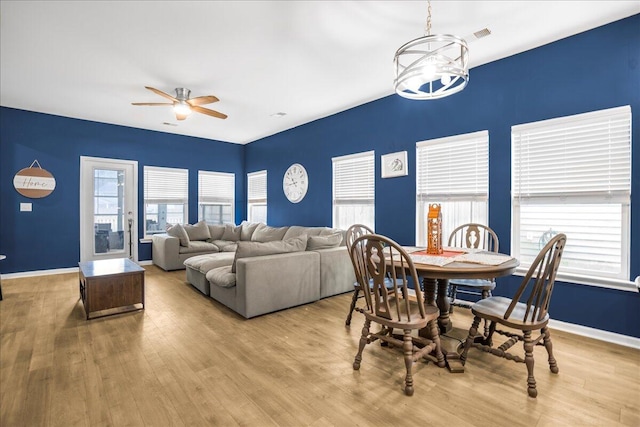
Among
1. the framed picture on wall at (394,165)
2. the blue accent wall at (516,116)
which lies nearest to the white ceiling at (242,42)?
the blue accent wall at (516,116)

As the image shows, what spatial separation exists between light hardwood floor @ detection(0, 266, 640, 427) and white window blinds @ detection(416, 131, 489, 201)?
4.95 ft

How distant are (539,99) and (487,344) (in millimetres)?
2429

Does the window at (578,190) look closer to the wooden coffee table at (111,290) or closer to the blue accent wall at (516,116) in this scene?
the blue accent wall at (516,116)

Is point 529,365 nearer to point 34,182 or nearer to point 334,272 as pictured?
point 334,272

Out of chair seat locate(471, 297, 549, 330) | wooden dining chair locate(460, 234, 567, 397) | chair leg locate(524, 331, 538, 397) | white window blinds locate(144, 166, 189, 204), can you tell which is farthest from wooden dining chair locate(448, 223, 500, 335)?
white window blinds locate(144, 166, 189, 204)

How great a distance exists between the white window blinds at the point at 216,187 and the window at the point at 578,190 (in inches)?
240

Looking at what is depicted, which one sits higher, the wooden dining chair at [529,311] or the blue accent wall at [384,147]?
the blue accent wall at [384,147]

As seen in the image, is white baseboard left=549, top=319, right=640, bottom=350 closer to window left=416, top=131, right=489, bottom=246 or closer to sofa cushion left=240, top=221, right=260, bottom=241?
window left=416, top=131, right=489, bottom=246

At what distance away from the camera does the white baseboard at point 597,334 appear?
257 cm

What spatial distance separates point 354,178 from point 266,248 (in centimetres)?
220

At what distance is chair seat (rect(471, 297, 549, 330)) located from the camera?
1.95 meters

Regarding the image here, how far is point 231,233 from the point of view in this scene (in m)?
6.76

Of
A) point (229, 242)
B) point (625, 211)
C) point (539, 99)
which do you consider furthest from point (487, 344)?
point (229, 242)

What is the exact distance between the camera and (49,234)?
17.4 feet
